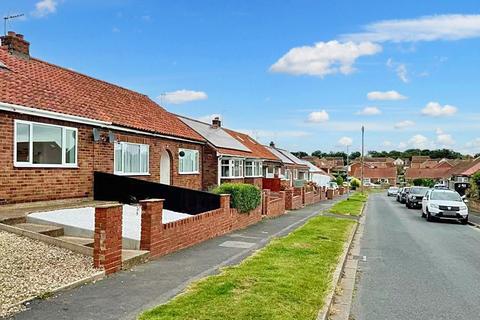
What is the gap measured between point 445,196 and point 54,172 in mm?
19582

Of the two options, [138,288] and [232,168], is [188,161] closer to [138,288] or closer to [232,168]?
[232,168]

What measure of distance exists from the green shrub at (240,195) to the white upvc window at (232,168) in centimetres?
1056

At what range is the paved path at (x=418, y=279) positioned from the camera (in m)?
6.95

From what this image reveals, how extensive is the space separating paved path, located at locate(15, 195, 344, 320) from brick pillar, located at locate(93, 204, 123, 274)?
246 mm

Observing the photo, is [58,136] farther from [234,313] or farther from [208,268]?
[234,313]

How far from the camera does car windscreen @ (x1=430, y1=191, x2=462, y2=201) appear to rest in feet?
82.0

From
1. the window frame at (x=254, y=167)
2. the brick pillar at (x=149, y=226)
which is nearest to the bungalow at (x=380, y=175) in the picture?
the window frame at (x=254, y=167)

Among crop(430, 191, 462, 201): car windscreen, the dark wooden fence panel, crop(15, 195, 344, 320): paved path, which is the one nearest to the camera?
crop(15, 195, 344, 320): paved path

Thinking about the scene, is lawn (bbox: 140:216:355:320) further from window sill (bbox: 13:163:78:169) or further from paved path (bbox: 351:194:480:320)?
window sill (bbox: 13:163:78:169)

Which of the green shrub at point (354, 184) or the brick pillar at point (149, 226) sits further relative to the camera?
the green shrub at point (354, 184)

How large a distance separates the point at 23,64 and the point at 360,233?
42.5 feet

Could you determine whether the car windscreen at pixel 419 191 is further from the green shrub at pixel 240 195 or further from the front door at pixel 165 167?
the green shrub at pixel 240 195

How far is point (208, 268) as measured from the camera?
9172 millimetres

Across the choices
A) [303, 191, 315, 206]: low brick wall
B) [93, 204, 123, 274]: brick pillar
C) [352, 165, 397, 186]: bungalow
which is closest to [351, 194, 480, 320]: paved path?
[93, 204, 123, 274]: brick pillar
